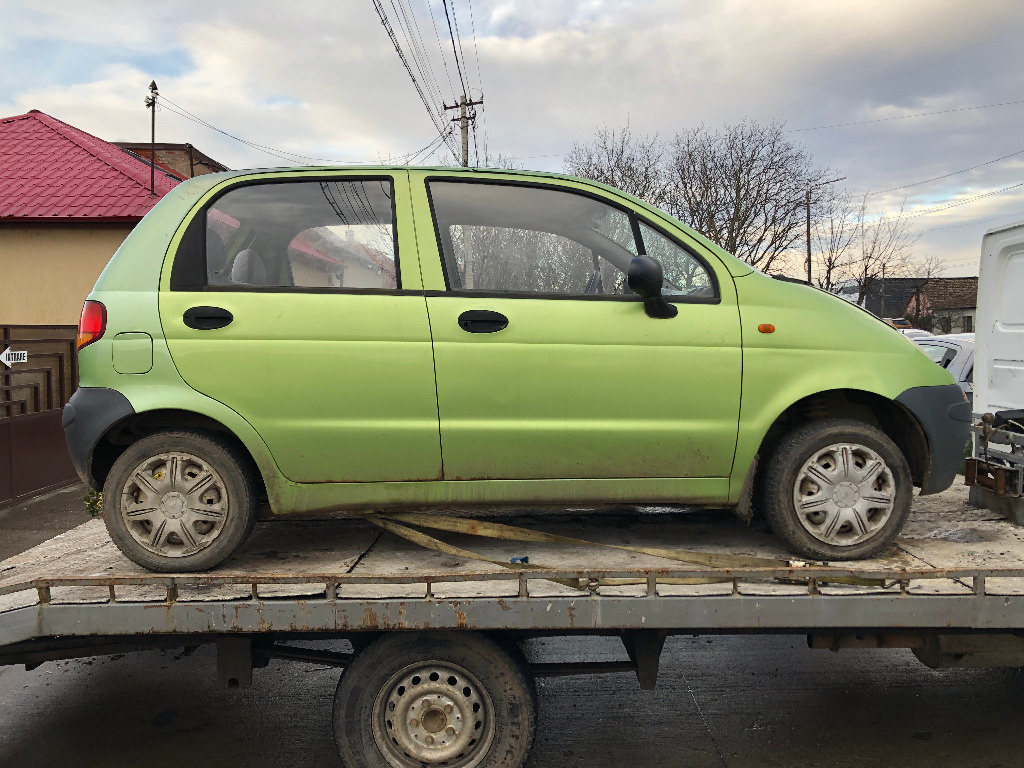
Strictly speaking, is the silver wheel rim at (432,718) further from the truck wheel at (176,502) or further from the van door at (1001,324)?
the van door at (1001,324)

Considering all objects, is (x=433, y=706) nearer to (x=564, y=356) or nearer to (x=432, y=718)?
(x=432, y=718)

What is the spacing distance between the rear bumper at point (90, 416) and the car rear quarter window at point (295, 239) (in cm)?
49

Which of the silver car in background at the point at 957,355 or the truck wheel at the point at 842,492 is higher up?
the silver car in background at the point at 957,355

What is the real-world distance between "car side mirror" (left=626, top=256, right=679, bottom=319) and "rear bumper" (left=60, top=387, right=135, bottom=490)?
6.47ft

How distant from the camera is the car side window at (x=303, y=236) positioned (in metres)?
3.11

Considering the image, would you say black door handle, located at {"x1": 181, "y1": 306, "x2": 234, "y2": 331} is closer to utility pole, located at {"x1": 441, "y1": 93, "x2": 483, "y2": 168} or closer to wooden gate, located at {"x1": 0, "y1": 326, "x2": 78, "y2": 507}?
wooden gate, located at {"x1": 0, "y1": 326, "x2": 78, "y2": 507}

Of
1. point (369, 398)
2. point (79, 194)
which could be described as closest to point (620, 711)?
point (369, 398)

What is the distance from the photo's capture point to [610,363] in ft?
10.1

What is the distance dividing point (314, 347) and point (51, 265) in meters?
11.6

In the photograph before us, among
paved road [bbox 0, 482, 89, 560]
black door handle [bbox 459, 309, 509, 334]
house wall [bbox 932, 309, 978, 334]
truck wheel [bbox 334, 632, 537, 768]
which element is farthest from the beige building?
house wall [bbox 932, 309, 978, 334]

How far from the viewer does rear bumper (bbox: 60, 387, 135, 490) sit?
295 centimetres

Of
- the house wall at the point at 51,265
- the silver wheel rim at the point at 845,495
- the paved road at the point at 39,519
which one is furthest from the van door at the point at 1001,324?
the house wall at the point at 51,265

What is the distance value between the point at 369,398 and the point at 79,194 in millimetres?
11985

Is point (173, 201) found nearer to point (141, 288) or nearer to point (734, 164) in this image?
point (141, 288)
